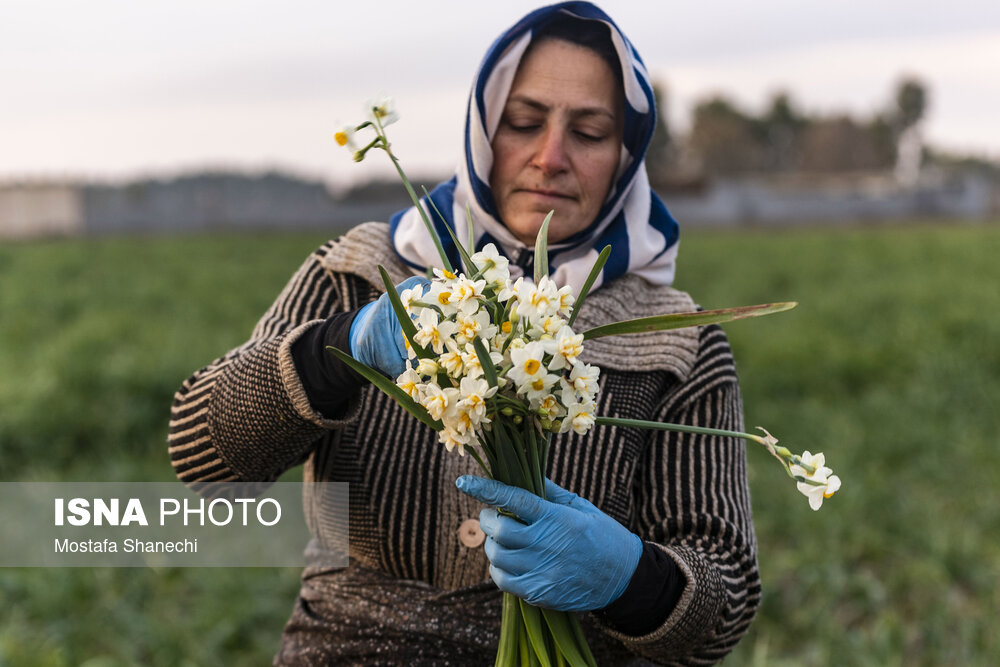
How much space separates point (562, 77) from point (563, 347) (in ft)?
2.82

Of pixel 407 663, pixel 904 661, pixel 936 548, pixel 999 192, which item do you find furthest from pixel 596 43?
pixel 999 192

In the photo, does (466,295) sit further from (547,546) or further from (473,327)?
(547,546)

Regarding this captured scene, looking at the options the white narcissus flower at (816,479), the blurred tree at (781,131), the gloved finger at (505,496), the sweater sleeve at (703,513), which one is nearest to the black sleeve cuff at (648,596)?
the sweater sleeve at (703,513)

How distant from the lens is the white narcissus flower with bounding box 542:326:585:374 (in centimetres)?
110

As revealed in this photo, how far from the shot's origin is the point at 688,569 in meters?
1.55

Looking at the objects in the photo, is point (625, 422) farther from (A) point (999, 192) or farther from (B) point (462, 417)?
(A) point (999, 192)

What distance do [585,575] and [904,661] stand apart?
233cm

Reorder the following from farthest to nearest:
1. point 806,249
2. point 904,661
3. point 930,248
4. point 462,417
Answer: point 806,249 → point 930,248 → point 904,661 → point 462,417

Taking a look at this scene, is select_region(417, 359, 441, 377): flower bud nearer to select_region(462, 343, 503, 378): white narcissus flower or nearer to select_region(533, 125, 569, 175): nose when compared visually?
select_region(462, 343, 503, 378): white narcissus flower

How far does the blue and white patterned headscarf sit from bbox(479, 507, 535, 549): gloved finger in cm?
60

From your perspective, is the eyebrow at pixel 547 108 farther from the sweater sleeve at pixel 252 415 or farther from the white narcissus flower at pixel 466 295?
the white narcissus flower at pixel 466 295

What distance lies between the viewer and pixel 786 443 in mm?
5098

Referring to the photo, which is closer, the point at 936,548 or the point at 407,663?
the point at 407,663

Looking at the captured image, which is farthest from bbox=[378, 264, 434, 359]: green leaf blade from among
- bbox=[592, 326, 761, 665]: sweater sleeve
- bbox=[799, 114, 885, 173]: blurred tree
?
bbox=[799, 114, 885, 173]: blurred tree
